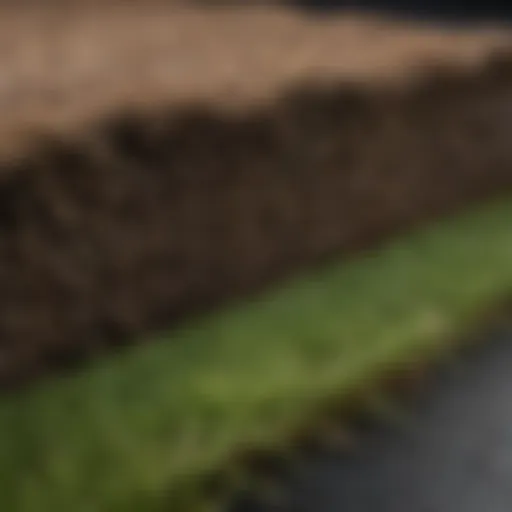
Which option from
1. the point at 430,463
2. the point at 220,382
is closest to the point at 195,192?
the point at 220,382

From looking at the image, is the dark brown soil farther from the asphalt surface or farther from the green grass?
the asphalt surface

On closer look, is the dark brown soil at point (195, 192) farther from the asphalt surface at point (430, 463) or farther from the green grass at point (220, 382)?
the asphalt surface at point (430, 463)

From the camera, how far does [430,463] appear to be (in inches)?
38.4

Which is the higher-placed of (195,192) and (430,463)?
(195,192)

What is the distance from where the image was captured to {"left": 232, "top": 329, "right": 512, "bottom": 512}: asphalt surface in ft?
2.98

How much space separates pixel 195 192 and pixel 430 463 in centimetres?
34

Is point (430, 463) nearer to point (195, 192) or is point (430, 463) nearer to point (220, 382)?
point (220, 382)

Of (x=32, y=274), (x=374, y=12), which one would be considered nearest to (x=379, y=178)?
(x=32, y=274)

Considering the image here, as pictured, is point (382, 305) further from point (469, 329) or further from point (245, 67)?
point (245, 67)

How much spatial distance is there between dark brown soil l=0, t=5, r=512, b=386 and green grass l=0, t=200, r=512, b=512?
36mm

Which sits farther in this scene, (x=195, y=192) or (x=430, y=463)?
(x=195, y=192)

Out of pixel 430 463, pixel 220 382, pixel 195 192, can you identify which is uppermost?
pixel 195 192

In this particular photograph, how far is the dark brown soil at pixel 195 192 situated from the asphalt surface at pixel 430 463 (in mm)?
237

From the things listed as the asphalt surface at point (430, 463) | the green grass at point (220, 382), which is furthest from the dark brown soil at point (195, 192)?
the asphalt surface at point (430, 463)
